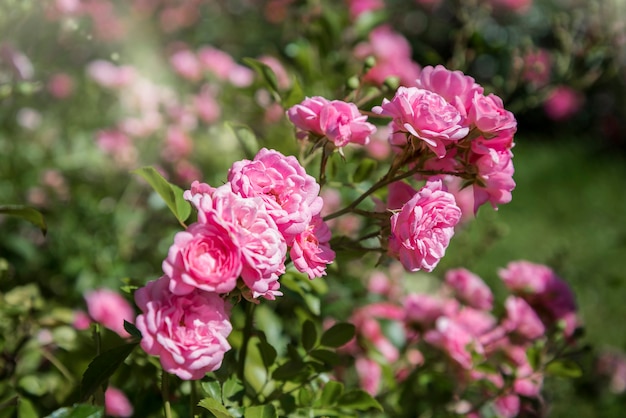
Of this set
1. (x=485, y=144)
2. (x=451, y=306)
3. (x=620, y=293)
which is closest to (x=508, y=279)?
(x=451, y=306)

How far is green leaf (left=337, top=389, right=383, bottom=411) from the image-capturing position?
102cm

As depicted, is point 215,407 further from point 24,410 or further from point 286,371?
point 24,410

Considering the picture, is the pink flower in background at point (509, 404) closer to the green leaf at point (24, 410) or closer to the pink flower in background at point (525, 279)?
the pink flower in background at point (525, 279)

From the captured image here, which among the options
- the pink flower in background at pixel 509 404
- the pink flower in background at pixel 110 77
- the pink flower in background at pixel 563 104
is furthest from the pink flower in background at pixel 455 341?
the pink flower in background at pixel 563 104

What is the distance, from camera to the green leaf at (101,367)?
846 millimetres

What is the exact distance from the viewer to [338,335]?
3.45 ft

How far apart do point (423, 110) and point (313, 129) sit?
15cm

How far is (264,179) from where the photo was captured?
31.7 inches

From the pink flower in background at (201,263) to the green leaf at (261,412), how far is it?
21 centimetres

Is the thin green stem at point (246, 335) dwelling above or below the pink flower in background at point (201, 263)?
below

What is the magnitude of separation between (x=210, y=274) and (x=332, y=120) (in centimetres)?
28

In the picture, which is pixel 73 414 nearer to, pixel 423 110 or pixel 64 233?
pixel 423 110

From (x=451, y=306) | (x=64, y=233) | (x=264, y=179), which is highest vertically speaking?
(x=264, y=179)

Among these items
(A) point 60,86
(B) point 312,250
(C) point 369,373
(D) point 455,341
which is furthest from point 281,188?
(A) point 60,86
